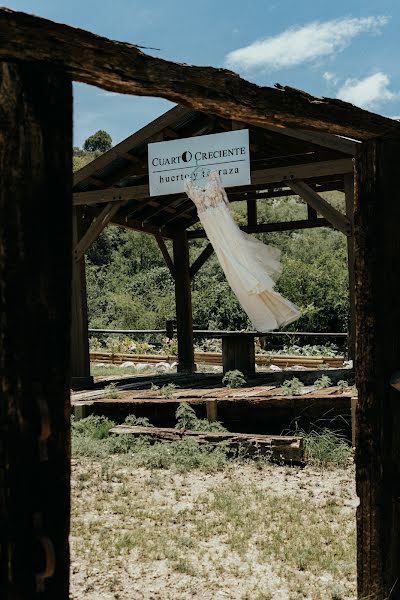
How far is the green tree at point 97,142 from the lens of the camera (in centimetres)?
6569

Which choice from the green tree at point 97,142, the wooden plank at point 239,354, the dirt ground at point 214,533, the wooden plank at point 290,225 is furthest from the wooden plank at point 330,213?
the green tree at point 97,142

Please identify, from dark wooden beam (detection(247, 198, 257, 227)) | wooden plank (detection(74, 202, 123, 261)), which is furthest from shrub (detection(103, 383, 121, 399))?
dark wooden beam (detection(247, 198, 257, 227))

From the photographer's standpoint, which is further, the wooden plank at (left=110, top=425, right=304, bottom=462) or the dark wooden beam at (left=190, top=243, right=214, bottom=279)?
the dark wooden beam at (left=190, top=243, right=214, bottom=279)

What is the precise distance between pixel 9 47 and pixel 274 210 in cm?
3852

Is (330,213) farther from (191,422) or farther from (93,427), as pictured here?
(93,427)

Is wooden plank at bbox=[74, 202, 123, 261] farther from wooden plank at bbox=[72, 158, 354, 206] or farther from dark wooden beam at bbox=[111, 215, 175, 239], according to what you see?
dark wooden beam at bbox=[111, 215, 175, 239]

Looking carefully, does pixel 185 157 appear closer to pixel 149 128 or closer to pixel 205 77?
pixel 149 128

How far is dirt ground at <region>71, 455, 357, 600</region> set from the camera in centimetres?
393

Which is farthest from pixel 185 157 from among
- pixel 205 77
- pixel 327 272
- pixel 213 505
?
pixel 327 272

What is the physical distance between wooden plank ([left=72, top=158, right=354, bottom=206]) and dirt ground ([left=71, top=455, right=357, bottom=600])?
4437 millimetres

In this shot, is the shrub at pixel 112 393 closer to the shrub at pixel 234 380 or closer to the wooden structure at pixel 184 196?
the wooden structure at pixel 184 196

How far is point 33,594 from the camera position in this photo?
2076 mm

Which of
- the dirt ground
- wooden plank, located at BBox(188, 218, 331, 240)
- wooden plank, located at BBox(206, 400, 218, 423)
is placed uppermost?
wooden plank, located at BBox(188, 218, 331, 240)

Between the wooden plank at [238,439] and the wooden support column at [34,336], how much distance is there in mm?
4934
